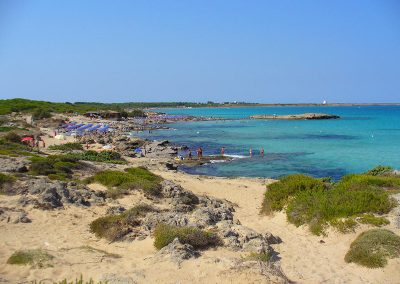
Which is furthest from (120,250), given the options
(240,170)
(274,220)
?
(240,170)

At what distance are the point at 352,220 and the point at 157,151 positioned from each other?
3097 cm

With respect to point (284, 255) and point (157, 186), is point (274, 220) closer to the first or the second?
point (284, 255)

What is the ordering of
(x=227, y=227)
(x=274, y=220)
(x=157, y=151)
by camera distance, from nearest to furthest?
(x=227, y=227) → (x=274, y=220) → (x=157, y=151)

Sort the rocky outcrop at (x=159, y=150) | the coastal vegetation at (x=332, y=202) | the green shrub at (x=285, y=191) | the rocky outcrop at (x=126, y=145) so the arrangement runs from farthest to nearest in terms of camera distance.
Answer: the rocky outcrop at (x=159, y=150) → the rocky outcrop at (x=126, y=145) → the green shrub at (x=285, y=191) → the coastal vegetation at (x=332, y=202)

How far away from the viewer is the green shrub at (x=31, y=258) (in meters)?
8.52

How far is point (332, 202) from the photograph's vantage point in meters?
12.7

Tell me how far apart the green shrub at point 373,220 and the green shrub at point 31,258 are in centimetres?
912

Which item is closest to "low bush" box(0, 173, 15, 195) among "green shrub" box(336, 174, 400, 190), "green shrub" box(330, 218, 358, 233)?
"green shrub" box(330, 218, 358, 233)

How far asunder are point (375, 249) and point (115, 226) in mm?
7452

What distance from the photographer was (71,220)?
12.6 metres

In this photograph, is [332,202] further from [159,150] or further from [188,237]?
[159,150]

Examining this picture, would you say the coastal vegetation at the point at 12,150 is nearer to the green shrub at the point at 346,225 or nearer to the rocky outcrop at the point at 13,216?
the rocky outcrop at the point at 13,216

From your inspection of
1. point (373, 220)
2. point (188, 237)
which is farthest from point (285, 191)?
point (188, 237)

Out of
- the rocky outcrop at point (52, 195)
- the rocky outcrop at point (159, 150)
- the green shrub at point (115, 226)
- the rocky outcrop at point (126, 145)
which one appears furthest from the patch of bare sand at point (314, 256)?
the rocky outcrop at point (126, 145)
